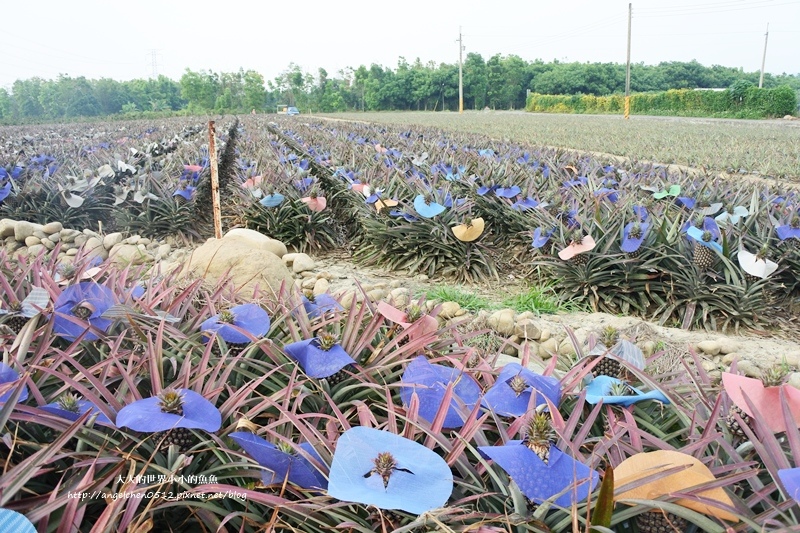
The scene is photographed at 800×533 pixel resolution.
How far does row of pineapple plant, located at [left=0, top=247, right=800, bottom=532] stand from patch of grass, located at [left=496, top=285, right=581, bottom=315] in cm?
219

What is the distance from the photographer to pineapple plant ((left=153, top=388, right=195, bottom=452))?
2.98 ft

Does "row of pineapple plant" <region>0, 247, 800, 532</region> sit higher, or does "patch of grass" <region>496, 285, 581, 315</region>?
"row of pineapple plant" <region>0, 247, 800, 532</region>

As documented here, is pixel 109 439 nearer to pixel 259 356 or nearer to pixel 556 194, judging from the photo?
pixel 259 356

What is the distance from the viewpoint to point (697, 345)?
2883 mm

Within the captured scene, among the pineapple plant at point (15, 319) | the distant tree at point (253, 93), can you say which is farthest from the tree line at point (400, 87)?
the pineapple plant at point (15, 319)

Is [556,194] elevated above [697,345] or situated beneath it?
elevated above

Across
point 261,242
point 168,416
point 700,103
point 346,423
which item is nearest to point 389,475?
point 346,423

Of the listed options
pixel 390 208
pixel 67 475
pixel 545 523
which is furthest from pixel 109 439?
pixel 390 208

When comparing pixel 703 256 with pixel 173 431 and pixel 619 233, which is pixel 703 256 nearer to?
pixel 619 233

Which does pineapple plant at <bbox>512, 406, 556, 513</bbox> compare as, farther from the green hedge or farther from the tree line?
the tree line

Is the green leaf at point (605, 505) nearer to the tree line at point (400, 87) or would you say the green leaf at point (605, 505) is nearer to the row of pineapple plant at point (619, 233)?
the row of pineapple plant at point (619, 233)

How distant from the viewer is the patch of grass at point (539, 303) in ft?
11.7

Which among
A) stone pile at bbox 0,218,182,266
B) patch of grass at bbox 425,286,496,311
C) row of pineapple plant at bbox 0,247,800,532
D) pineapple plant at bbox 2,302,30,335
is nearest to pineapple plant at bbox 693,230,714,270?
patch of grass at bbox 425,286,496,311

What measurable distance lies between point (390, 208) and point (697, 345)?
2.64m
